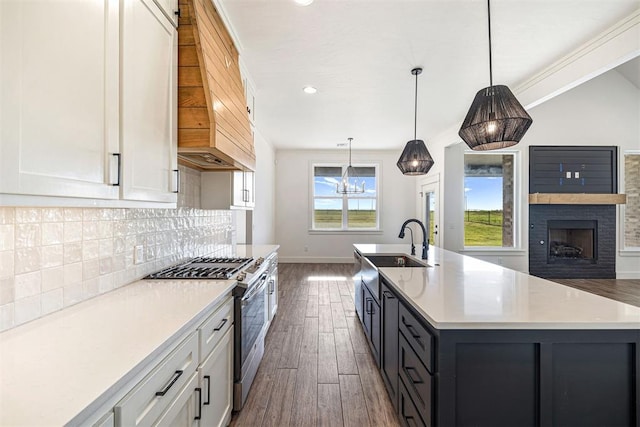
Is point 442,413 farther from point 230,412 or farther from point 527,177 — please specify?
point 527,177

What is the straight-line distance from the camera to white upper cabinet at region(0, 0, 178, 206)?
2.64 ft

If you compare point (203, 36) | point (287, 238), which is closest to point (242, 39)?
point (203, 36)

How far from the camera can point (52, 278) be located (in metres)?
1.26

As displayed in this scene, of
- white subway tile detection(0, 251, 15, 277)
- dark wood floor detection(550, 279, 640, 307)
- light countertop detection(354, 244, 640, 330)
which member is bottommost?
dark wood floor detection(550, 279, 640, 307)

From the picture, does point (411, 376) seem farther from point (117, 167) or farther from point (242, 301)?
point (117, 167)

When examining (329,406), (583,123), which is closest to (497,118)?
(329,406)

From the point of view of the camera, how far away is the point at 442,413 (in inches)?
48.3

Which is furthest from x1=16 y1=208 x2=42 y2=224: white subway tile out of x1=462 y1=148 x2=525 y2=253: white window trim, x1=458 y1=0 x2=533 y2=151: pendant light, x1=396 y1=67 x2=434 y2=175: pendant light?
x1=462 y1=148 x2=525 y2=253: white window trim

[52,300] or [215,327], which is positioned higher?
[52,300]

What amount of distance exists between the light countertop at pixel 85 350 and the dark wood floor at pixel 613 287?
6.07m

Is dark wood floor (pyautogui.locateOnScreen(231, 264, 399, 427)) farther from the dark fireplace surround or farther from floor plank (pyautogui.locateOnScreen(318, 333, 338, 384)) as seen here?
the dark fireplace surround

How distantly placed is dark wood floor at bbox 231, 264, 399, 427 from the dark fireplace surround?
4449 millimetres

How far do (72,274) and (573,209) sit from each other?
304 inches

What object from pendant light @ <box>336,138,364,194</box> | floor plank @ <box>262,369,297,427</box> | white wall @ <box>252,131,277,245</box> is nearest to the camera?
floor plank @ <box>262,369,297,427</box>
